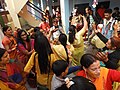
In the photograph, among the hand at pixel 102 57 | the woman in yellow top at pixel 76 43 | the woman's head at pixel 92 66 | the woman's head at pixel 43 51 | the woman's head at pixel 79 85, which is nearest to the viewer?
the woman's head at pixel 79 85

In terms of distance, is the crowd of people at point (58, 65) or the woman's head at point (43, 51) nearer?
the crowd of people at point (58, 65)

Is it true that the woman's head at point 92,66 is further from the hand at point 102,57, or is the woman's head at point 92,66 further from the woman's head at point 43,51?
the woman's head at point 43,51

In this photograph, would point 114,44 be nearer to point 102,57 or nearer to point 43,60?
point 102,57

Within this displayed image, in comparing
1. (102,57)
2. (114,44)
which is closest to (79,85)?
(102,57)

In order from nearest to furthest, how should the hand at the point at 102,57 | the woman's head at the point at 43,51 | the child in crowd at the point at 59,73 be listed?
the child in crowd at the point at 59,73 < the hand at the point at 102,57 < the woman's head at the point at 43,51

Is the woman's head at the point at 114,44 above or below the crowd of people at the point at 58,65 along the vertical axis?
above

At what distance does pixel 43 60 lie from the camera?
73.7 inches

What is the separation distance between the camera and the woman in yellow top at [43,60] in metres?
1.84

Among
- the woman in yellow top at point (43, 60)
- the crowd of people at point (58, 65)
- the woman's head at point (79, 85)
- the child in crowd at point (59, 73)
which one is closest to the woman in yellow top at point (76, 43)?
the crowd of people at point (58, 65)

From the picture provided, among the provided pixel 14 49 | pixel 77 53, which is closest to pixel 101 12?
pixel 77 53

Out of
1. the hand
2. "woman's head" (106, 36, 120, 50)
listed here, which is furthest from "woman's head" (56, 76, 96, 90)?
"woman's head" (106, 36, 120, 50)

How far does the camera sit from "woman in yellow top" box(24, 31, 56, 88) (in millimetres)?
1840

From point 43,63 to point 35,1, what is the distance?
7133 mm

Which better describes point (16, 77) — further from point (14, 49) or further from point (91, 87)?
point (91, 87)
